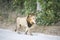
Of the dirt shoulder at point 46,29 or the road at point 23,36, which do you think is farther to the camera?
the dirt shoulder at point 46,29

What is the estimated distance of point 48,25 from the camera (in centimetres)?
984

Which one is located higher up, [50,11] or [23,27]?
[50,11]

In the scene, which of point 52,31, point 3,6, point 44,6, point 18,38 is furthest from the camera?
point 3,6

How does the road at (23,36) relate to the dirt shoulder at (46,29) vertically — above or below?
below

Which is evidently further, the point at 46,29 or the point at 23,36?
the point at 46,29

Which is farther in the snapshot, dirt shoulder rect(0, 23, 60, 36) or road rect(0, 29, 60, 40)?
dirt shoulder rect(0, 23, 60, 36)

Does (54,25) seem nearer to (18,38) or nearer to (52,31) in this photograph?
(52,31)

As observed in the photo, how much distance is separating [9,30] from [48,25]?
2059mm

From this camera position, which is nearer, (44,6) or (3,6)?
(44,6)

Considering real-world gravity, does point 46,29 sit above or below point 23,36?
above

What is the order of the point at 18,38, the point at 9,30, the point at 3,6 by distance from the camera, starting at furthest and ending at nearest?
the point at 3,6 → the point at 9,30 → the point at 18,38

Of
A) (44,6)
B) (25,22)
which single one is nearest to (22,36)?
(25,22)

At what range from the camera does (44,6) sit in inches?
408

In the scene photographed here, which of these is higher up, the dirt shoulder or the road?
the dirt shoulder
